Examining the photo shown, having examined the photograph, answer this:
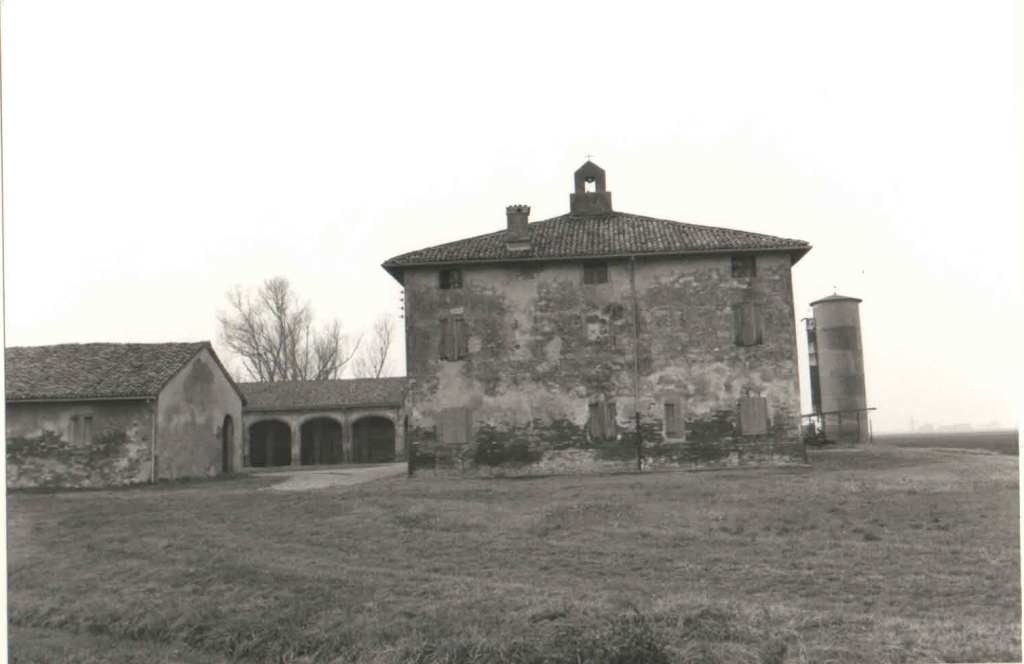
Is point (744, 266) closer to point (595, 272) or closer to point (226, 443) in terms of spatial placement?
point (595, 272)

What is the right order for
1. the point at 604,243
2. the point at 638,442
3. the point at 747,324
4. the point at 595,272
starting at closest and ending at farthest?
the point at 638,442, the point at 747,324, the point at 595,272, the point at 604,243

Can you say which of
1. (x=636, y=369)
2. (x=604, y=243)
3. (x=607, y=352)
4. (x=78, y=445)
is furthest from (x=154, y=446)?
(x=604, y=243)

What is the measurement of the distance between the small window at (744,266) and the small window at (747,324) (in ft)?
2.65

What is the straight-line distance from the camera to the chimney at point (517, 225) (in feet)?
70.8

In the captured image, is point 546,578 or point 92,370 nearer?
Result: point 546,578

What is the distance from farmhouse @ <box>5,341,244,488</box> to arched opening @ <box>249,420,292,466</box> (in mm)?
15064

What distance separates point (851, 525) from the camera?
11250 millimetres

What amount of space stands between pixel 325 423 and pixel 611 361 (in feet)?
71.3

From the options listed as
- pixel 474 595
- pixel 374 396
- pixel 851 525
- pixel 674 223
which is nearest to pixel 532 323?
Result: pixel 674 223

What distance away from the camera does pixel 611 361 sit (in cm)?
2086

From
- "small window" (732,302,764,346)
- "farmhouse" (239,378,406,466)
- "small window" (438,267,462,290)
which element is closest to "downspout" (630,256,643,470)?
"small window" (732,302,764,346)

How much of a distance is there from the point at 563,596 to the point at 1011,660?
407cm

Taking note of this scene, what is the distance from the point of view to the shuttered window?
68.5 ft

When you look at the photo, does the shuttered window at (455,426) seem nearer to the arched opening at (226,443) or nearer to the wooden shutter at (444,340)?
the wooden shutter at (444,340)
